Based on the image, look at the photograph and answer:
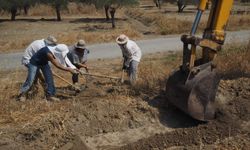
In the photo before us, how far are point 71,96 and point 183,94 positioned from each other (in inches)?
128

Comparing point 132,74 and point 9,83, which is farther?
point 9,83

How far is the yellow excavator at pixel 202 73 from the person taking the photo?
6887mm

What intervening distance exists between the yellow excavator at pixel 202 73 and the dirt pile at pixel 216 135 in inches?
11.4

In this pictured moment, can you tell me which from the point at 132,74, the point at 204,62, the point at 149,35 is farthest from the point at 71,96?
the point at 149,35

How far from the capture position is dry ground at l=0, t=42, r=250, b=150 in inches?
267

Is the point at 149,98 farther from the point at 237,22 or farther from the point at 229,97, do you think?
the point at 237,22

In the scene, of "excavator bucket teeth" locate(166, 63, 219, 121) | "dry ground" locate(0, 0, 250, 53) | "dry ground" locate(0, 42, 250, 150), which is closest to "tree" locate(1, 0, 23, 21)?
"dry ground" locate(0, 0, 250, 53)

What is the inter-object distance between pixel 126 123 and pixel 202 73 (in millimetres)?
1664

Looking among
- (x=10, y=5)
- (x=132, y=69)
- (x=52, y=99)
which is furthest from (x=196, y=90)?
(x=10, y=5)

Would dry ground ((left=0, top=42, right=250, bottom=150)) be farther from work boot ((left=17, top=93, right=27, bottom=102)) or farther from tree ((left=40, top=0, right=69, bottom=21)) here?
tree ((left=40, top=0, right=69, bottom=21))

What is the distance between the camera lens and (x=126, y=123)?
739 cm

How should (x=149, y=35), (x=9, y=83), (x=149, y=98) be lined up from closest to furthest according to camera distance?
1. (x=149, y=98)
2. (x=9, y=83)
3. (x=149, y=35)

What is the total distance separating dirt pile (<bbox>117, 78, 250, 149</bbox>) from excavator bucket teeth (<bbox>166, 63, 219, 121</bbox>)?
28 centimetres

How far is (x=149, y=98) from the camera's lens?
8.14 m
